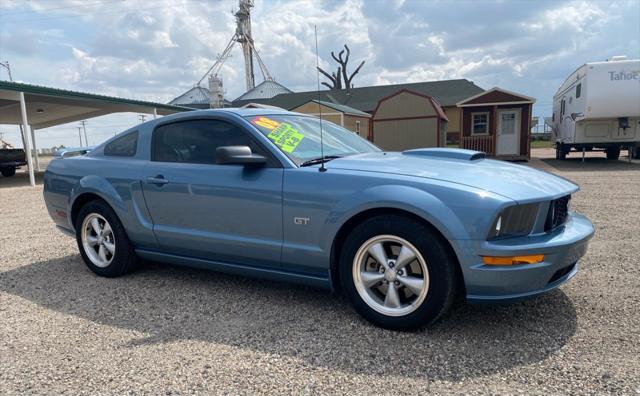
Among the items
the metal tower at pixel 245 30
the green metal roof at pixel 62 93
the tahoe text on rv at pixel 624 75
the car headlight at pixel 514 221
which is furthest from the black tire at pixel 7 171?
the metal tower at pixel 245 30

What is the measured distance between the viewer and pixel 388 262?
291 centimetres

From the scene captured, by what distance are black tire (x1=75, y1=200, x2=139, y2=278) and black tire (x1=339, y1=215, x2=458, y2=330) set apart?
2.25 m

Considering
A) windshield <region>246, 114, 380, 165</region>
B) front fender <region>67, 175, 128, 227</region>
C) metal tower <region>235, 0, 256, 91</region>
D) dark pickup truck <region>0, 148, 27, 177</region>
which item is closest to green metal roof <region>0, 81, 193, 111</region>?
dark pickup truck <region>0, 148, 27, 177</region>

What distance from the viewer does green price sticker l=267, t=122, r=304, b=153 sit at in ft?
11.4

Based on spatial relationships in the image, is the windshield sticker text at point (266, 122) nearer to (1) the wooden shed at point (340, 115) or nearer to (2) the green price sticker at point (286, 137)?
(2) the green price sticker at point (286, 137)

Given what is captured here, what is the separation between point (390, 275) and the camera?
9.53 ft

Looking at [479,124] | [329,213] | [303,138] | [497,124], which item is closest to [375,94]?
[479,124]

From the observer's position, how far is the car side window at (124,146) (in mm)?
4234

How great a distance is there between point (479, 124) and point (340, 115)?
258 inches

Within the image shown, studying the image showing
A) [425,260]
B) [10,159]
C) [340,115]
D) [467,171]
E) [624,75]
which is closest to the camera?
[425,260]

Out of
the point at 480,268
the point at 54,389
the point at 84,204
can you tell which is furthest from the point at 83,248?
the point at 480,268

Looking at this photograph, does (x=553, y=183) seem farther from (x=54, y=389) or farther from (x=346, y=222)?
(x=54, y=389)

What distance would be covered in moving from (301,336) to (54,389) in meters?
1.42

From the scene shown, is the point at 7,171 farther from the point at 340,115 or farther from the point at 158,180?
the point at 158,180
